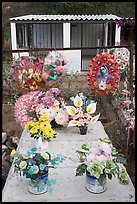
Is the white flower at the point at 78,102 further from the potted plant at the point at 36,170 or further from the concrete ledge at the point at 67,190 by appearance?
the potted plant at the point at 36,170

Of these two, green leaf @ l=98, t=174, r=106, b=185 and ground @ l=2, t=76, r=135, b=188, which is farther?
ground @ l=2, t=76, r=135, b=188

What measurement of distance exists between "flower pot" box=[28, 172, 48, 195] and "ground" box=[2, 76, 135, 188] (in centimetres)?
118

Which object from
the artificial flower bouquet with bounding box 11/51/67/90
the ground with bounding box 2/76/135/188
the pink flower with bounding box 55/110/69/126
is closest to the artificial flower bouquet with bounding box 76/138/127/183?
the pink flower with bounding box 55/110/69/126

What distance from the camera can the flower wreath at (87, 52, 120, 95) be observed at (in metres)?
2.48

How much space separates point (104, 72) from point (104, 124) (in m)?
1.56

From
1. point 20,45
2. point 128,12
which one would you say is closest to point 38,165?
point 20,45

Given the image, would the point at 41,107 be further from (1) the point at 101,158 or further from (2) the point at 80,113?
(1) the point at 101,158

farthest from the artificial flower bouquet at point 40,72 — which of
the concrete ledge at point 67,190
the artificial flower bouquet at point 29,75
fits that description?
the concrete ledge at point 67,190

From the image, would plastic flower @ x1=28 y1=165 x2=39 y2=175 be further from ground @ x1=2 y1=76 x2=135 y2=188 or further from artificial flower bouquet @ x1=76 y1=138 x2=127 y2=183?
ground @ x1=2 y1=76 x2=135 y2=188

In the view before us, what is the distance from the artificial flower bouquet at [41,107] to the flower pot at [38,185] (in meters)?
0.87

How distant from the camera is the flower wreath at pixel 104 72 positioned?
2482mm

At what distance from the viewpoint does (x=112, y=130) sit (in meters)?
3.54

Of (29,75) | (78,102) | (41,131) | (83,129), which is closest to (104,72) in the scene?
(78,102)

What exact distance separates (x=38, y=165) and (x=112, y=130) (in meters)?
2.21
